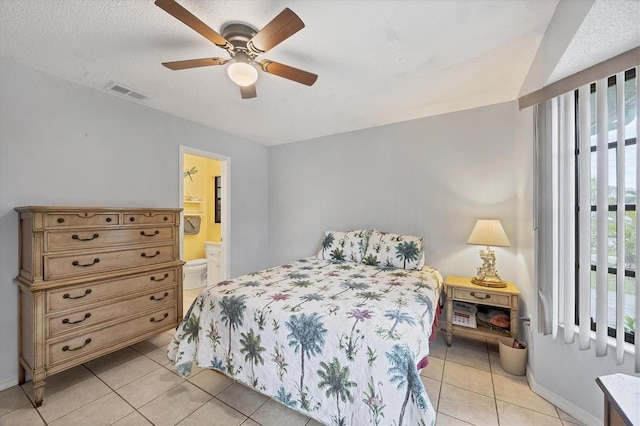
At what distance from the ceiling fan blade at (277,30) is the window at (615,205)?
5.59ft

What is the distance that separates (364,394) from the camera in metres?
1.25

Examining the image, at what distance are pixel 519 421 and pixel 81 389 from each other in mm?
3077

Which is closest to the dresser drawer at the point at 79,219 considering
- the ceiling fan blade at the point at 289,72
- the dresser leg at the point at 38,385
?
the dresser leg at the point at 38,385

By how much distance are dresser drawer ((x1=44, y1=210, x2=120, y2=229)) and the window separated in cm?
343

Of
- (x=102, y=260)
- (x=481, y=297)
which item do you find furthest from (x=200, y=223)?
(x=481, y=297)

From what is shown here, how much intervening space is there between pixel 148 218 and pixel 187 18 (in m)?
1.81

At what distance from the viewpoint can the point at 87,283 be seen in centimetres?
196

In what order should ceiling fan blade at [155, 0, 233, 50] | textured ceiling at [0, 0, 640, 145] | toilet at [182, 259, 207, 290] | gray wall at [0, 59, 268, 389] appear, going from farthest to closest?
toilet at [182, 259, 207, 290]
gray wall at [0, 59, 268, 389]
textured ceiling at [0, 0, 640, 145]
ceiling fan blade at [155, 0, 233, 50]

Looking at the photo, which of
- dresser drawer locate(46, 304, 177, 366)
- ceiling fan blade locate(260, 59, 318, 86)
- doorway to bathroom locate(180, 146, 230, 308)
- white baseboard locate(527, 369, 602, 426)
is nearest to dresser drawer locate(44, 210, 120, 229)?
dresser drawer locate(46, 304, 177, 366)

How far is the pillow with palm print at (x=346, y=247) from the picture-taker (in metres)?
3.01

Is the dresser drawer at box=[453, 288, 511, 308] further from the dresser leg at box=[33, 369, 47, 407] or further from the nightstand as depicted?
the dresser leg at box=[33, 369, 47, 407]

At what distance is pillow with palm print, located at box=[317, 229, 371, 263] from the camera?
9.86 feet

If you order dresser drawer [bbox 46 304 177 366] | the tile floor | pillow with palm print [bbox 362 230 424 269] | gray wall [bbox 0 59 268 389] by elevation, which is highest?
gray wall [bbox 0 59 268 389]

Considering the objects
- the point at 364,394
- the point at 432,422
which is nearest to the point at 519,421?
the point at 432,422
